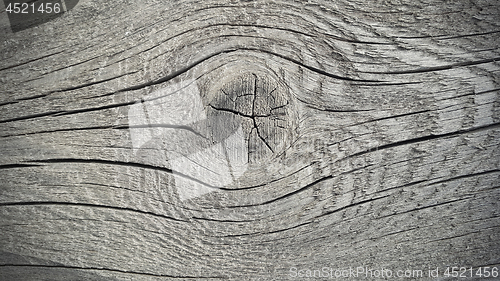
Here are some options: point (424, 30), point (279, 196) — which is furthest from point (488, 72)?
point (279, 196)

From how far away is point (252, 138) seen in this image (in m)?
1.30

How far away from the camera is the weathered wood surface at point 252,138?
1.30 metres

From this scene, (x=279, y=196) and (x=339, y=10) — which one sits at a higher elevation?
(x=339, y=10)

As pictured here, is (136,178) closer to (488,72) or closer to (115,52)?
(115,52)

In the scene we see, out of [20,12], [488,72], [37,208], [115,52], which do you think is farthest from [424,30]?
[37,208]

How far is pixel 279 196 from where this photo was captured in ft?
4.58

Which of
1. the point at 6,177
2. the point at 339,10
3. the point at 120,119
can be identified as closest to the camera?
the point at 339,10

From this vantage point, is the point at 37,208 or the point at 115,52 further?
the point at 37,208

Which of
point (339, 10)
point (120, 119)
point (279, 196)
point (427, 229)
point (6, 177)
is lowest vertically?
point (427, 229)

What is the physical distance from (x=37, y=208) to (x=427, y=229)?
1461 millimetres

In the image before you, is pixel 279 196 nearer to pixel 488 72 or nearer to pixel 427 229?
pixel 427 229

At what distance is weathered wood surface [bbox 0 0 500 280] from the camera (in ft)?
4.25

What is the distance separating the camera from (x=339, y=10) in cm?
128

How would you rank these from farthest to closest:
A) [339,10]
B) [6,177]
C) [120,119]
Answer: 1. [6,177]
2. [120,119]
3. [339,10]
